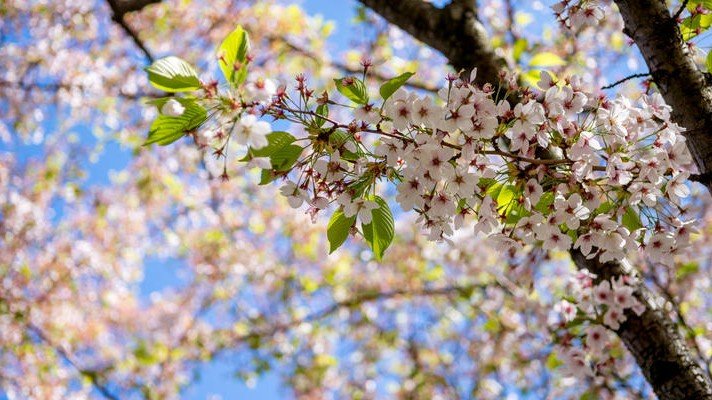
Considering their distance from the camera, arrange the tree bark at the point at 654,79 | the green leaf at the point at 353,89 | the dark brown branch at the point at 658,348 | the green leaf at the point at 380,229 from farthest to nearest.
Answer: the dark brown branch at the point at 658,348 < the tree bark at the point at 654,79 < the green leaf at the point at 380,229 < the green leaf at the point at 353,89

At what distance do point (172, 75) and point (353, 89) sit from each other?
44cm

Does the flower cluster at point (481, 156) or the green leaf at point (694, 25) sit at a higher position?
the green leaf at point (694, 25)

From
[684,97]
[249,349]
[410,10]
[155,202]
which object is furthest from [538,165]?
[155,202]

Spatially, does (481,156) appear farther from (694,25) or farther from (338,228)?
(694,25)

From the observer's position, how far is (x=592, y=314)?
8.05 ft

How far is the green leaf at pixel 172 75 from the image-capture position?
146 centimetres

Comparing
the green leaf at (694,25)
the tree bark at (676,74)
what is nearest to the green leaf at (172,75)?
A: the tree bark at (676,74)

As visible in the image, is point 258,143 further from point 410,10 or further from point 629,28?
point 410,10

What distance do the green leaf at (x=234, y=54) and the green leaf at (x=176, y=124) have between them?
111mm

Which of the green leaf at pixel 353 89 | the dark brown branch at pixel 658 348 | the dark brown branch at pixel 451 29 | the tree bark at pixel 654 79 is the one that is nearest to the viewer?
the green leaf at pixel 353 89

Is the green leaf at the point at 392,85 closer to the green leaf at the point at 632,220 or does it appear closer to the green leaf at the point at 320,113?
the green leaf at the point at 320,113

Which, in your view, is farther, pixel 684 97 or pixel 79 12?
pixel 79 12

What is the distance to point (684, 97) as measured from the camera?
6.01ft

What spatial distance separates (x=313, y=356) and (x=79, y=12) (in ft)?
16.4
